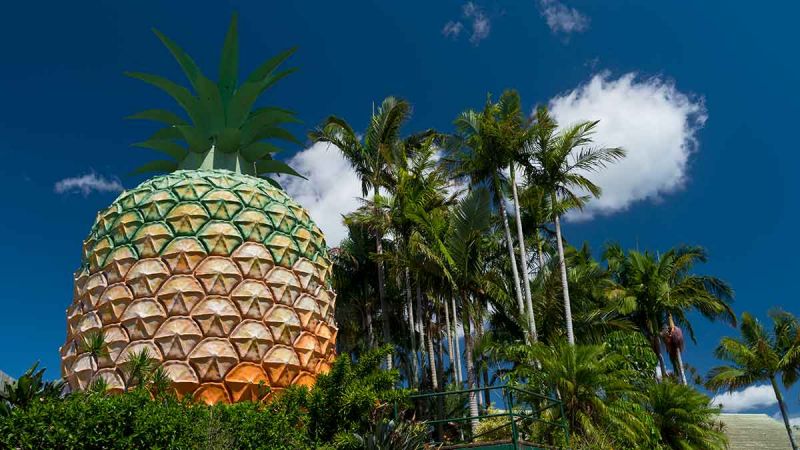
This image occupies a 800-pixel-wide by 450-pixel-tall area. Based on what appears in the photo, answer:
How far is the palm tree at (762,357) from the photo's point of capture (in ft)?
83.3

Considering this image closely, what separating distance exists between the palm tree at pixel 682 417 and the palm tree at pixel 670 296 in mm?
7053

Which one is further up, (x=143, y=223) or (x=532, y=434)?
(x=143, y=223)

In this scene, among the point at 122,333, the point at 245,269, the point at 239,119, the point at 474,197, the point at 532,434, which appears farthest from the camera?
the point at 474,197

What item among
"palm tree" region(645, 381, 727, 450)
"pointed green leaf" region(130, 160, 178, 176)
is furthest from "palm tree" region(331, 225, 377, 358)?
"palm tree" region(645, 381, 727, 450)

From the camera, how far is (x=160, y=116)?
1473cm

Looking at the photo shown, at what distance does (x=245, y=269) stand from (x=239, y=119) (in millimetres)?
4717

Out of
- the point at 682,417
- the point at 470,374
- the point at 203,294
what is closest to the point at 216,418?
the point at 203,294

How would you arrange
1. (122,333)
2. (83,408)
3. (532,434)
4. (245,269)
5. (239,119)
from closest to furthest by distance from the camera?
(83,408), (122,333), (245,269), (532,434), (239,119)

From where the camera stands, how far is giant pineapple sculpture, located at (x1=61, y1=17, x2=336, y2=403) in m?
10.8

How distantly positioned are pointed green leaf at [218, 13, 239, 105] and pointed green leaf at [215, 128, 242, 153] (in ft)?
3.20

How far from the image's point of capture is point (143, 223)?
472 inches

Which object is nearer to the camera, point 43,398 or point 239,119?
point 43,398

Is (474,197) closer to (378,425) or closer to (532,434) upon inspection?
(532,434)

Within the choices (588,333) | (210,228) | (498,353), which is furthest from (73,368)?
(588,333)
